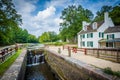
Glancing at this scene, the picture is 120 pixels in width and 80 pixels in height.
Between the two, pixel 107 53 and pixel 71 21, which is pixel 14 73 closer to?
pixel 107 53

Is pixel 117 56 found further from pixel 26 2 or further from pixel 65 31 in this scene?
pixel 65 31

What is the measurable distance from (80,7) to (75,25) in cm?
857

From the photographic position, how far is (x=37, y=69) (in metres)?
17.7

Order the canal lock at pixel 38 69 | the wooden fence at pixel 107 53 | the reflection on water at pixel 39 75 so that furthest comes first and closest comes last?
the canal lock at pixel 38 69 → the reflection on water at pixel 39 75 → the wooden fence at pixel 107 53

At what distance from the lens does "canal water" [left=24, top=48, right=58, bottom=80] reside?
45.7ft

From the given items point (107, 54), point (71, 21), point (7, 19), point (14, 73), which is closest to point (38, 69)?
point (7, 19)

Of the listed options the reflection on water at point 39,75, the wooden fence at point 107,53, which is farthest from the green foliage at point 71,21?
the wooden fence at point 107,53

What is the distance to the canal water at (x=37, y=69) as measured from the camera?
13930 mm

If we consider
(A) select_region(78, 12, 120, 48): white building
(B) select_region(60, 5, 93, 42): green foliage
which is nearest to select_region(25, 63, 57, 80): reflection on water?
(A) select_region(78, 12, 120, 48): white building

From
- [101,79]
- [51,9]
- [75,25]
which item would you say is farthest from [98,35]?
[101,79]

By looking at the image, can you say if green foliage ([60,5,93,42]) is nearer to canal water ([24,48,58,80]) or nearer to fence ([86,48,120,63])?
canal water ([24,48,58,80])

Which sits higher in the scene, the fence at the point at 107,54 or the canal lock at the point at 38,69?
the fence at the point at 107,54

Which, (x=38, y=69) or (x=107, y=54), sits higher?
(x=107, y=54)

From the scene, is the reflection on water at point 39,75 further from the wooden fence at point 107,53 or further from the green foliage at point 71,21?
the green foliage at point 71,21
